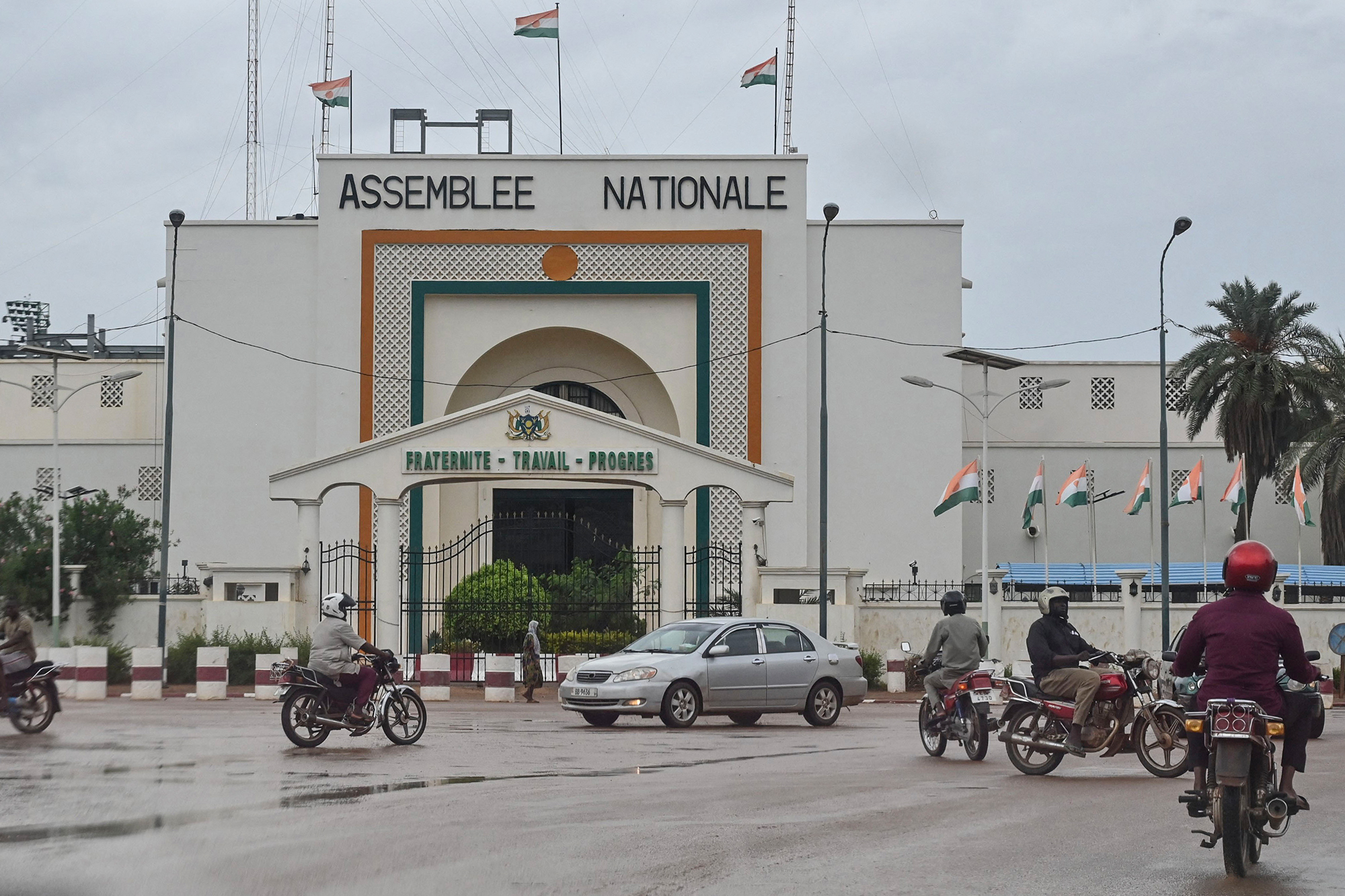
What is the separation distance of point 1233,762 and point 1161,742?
5.70 m

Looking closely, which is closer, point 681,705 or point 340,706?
point 340,706

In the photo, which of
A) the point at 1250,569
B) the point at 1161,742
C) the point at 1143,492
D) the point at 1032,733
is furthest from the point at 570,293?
the point at 1250,569

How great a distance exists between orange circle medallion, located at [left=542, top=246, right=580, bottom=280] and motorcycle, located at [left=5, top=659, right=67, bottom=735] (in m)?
26.7

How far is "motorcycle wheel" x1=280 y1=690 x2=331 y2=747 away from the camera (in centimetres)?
1501

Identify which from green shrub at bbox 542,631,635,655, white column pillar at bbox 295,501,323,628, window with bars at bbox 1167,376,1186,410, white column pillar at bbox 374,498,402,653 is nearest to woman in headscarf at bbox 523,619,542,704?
white column pillar at bbox 374,498,402,653

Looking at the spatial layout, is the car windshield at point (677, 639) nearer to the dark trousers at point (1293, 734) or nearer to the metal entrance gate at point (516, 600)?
the metal entrance gate at point (516, 600)

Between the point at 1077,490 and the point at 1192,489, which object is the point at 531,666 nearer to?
the point at 1077,490

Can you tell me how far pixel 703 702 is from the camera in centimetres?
1861

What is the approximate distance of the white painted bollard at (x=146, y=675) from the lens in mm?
25516

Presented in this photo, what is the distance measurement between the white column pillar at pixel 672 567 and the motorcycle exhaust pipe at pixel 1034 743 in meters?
16.3

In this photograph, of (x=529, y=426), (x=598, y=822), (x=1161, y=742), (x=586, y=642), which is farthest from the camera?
(x=586, y=642)

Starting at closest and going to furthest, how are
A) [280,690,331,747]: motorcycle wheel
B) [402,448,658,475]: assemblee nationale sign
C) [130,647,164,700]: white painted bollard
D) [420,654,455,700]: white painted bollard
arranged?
[280,690,331,747]: motorcycle wheel
[420,654,455,700]: white painted bollard
[130,647,164,700]: white painted bollard
[402,448,658,475]: assemblee nationale sign

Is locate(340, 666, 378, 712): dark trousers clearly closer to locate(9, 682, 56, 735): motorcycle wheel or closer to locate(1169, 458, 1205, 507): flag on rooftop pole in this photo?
locate(9, 682, 56, 735): motorcycle wheel

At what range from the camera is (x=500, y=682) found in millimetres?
24859
